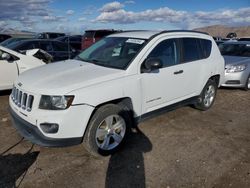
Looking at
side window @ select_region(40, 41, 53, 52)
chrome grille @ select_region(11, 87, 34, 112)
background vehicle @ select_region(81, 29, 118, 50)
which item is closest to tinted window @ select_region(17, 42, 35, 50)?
side window @ select_region(40, 41, 53, 52)

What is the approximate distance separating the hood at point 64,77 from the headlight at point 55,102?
7 cm

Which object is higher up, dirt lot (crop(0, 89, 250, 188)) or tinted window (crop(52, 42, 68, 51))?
tinted window (crop(52, 42, 68, 51))

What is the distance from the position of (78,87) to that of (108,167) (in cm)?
119

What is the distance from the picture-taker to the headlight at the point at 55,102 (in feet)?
11.7

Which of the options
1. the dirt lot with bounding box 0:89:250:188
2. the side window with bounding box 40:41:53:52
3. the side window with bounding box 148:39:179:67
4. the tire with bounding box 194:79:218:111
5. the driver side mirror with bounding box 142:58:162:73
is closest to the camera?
the dirt lot with bounding box 0:89:250:188

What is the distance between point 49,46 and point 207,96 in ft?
21.7

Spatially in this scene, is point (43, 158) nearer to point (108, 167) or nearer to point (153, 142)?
point (108, 167)

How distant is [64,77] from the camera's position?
3973 mm

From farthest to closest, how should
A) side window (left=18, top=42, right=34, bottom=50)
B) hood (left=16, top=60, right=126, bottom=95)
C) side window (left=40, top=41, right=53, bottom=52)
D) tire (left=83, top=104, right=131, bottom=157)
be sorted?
side window (left=40, top=41, right=53, bottom=52) < side window (left=18, top=42, right=34, bottom=50) < tire (left=83, top=104, right=131, bottom=157) < hood (left=16, top=60, right=126, bottom=95)

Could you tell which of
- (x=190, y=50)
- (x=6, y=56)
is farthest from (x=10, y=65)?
(x=190, y=50)

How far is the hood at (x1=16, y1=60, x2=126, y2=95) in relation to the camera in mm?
3650

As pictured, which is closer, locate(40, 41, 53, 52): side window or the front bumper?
the front bumper

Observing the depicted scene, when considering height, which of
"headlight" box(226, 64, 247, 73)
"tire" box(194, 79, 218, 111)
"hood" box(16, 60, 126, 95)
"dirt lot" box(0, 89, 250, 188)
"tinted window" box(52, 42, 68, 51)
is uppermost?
"tinted window" box(52, 42, 68, 51)

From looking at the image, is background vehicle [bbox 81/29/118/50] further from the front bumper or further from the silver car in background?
the front bumper
